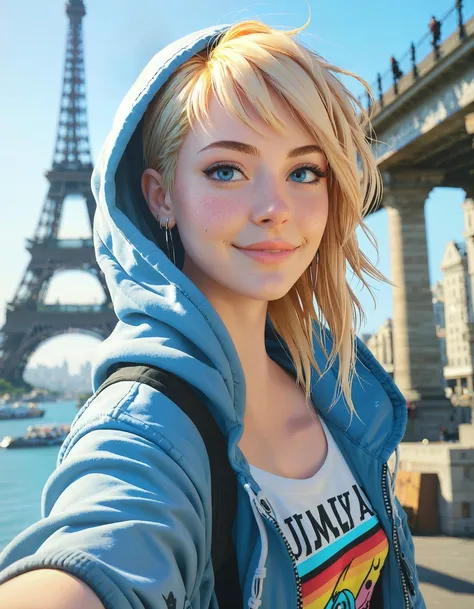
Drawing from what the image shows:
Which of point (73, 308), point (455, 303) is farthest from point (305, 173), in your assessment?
point (455, 303)

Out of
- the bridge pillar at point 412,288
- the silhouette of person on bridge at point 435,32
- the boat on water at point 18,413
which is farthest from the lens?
the boat on water at point 18,413

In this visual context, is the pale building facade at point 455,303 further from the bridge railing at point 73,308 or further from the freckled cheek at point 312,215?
the freckled cheek at point 312,215

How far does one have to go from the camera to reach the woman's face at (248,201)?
61.7 inches

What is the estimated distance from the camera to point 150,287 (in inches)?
57.5

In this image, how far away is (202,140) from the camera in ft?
5.20

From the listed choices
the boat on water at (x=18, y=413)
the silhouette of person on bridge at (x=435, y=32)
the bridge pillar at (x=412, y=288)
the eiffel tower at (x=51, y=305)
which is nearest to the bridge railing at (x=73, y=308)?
the eiffel tower at (x=51, y=305)

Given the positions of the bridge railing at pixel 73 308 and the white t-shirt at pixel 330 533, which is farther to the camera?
the bridge railing at pixel 73 308

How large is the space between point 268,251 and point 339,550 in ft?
2.58

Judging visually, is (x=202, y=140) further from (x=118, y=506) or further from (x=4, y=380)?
(x=4, y=380)

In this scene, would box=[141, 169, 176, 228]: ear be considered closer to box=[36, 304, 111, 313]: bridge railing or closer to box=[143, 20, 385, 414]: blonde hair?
box=[143, 20, 385, 414]: blonde hair

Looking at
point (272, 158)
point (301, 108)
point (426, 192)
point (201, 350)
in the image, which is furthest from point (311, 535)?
point (426, 192)

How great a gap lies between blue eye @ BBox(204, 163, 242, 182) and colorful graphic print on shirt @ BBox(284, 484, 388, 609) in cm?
85

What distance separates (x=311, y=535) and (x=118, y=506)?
75 cm

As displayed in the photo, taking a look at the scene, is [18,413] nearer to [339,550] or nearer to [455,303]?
[455,303]
